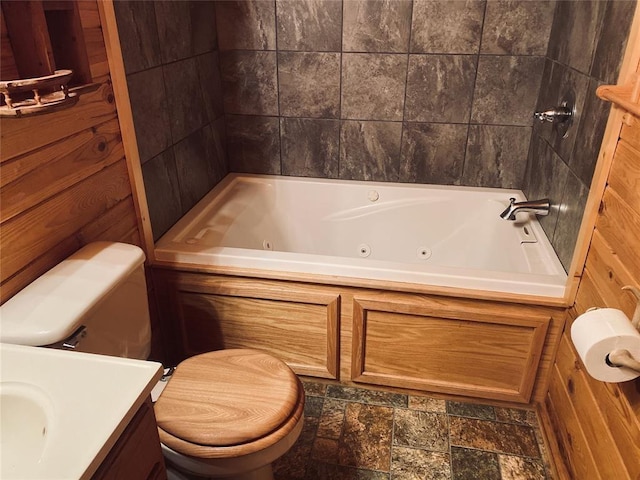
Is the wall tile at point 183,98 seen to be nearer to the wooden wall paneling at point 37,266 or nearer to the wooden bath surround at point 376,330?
the wooden bath surround at point 376,330

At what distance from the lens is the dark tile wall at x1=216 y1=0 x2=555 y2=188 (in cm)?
220

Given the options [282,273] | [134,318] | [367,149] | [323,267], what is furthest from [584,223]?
[134,318]

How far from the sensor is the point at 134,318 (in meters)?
1.45

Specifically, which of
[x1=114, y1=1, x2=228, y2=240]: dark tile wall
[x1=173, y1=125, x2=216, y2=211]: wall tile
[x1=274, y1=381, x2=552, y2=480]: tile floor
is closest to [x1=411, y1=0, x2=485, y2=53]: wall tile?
[x1=114, y1=1, x2=228, y2=240]: dark tile wall

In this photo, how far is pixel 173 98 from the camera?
2.01 metres

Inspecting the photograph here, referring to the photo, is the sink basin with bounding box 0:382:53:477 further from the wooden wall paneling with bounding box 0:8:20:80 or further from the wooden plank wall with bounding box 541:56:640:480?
the wooden plank wall with bounding box 541:56:640:480

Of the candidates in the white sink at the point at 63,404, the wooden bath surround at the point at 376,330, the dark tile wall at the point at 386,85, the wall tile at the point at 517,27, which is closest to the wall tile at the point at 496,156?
the dark tile wall at the point at 386,85

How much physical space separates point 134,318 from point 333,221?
126 centimetres

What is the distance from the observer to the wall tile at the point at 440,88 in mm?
2264

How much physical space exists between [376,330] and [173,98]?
121 cm

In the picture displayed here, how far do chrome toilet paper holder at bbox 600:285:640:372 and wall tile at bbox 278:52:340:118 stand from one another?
1641 millimetres

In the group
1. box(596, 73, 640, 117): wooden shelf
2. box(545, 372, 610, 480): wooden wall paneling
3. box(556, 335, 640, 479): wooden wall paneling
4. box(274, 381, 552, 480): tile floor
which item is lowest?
box(274, 381, 552, 480): tile floor

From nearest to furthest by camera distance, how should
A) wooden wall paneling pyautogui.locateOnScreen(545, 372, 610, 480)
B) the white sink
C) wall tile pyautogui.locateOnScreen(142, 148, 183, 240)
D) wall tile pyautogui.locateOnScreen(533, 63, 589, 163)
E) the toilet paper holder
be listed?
the white sink → the toilet paper holder → wooden wall paneling pyautogui.locateOnScreen(545, 372, 610, 480) → wall tile pyautogui.locateOnScreen(533, 63, 589, 163) → wall tile pyautogui.locateOnScreen(142, 148, 183, 240)

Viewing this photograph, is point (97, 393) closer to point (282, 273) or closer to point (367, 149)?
point (282, 273)
